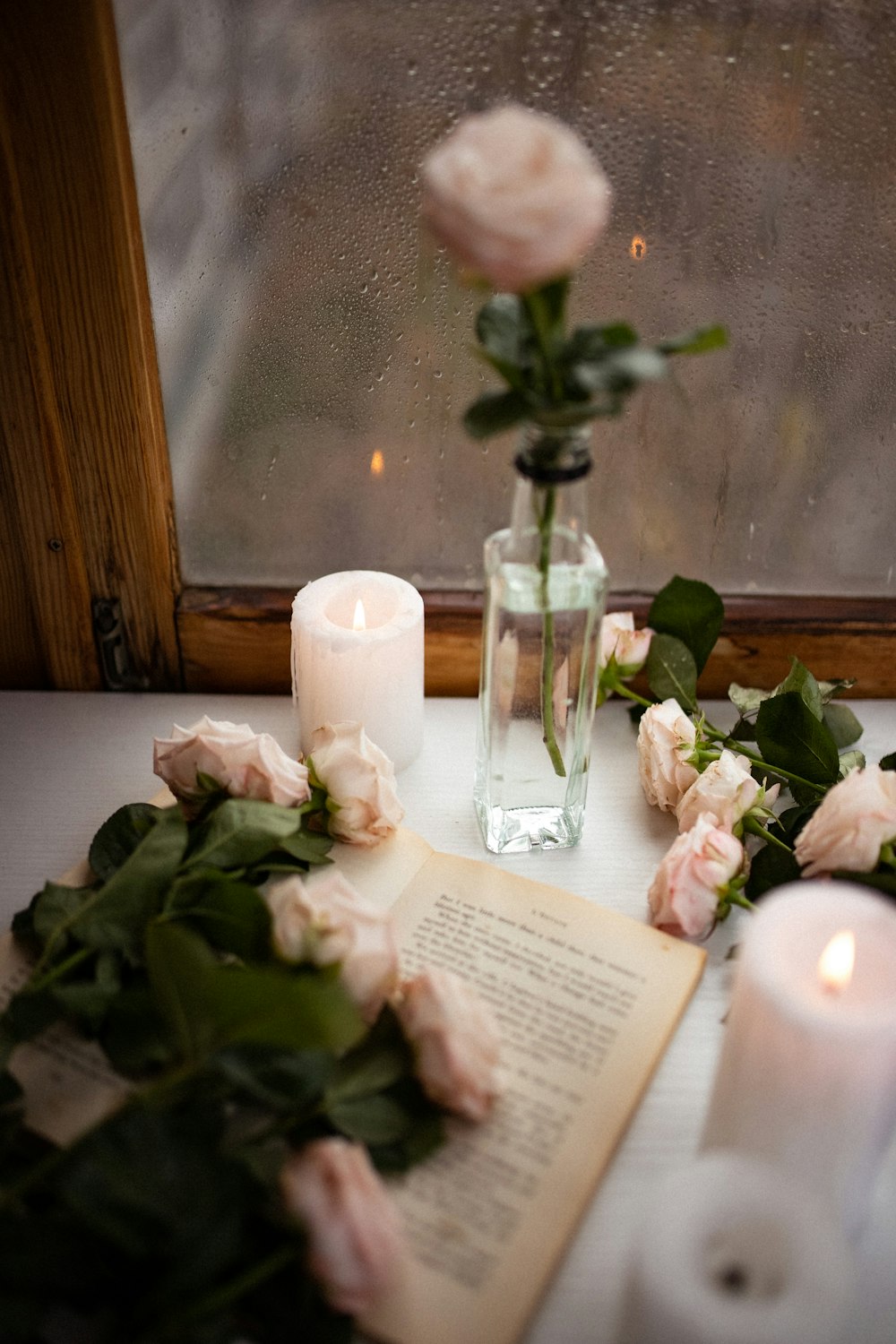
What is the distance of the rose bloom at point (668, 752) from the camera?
73 centimetres

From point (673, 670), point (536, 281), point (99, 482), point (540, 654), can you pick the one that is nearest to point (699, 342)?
point (536, 281)

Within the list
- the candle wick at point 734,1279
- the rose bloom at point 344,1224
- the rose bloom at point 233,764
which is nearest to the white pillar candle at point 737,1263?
the candle wick at point 734,1279

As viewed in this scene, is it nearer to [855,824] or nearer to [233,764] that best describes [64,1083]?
[233,764]

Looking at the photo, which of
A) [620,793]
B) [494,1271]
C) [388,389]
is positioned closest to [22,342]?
[388,389]

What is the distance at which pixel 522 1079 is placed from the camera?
0.58 meters

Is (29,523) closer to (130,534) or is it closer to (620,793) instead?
(130,534)

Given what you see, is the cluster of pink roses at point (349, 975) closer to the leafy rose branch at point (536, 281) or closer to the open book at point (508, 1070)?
the open book at point (508, 1070)

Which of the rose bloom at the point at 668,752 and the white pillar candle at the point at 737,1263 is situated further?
the rose bloom at the point at 668,752

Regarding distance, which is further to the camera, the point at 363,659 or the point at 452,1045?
the point at 363,659

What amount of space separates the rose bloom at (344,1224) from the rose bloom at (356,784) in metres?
0.23

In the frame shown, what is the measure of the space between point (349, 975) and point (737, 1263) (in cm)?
21

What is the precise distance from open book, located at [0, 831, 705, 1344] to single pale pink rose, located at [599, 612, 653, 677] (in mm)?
188

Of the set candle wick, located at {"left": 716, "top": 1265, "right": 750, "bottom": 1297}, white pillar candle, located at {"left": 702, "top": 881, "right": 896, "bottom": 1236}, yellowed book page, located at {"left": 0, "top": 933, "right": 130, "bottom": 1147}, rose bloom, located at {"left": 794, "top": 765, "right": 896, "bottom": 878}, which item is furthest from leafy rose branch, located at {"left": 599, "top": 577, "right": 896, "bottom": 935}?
yellowed book page, located at {"left": 0, "top": 933, "right": 130, "bottom": 1147}

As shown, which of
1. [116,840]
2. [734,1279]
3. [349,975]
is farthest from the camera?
[116,840]
